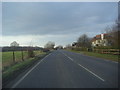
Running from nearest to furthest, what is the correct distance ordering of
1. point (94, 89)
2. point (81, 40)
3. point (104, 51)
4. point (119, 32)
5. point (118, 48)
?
point (94, 89), point (119, 32), point (118, 48), point (104, 51), point (81, 40)

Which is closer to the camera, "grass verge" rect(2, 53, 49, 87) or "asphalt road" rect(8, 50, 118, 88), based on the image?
"asphalt road" rect(8, 50, 118, 88)

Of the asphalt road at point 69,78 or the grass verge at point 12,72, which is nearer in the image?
the asphalt road at point 69,78

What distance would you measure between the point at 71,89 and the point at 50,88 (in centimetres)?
88

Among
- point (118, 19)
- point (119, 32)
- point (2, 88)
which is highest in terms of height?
point (118, 19)

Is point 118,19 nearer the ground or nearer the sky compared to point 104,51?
nearer the sky

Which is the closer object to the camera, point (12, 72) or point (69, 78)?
point (69, 78)

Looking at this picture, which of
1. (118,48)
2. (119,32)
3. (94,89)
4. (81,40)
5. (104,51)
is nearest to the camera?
(94,89)

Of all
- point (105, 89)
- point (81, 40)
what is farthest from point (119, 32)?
point (81, 40)

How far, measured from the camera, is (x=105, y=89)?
24.5 feet

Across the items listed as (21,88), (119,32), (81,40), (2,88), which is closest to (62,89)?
(21,88)

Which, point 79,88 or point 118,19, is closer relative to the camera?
point 79,88

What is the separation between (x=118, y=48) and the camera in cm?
3709

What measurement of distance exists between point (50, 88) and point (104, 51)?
37.8 metres

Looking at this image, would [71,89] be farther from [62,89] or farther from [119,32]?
[119,32]
